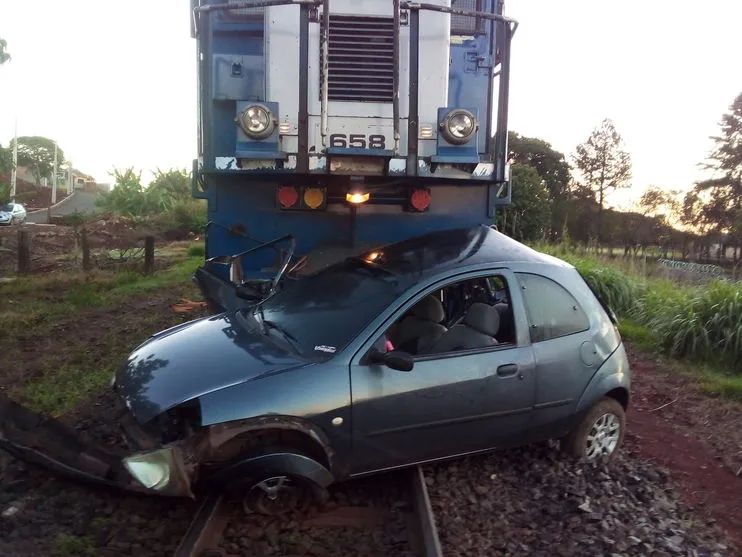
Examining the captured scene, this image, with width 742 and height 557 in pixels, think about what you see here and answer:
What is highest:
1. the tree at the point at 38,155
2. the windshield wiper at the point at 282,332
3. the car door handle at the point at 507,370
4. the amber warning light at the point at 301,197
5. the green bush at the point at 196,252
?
the tree at the point at 38,155

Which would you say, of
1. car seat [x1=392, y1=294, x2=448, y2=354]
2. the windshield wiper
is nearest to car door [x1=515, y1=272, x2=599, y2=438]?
car seat [x1=392, y1=294, x2=448, y2=354]

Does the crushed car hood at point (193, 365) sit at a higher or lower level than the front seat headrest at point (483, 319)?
lower

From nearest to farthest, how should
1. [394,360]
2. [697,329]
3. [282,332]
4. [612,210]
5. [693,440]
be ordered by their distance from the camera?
[394,360] < [282,332] < [693,440] < [697,329] < [612,210]

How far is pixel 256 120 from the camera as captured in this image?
5785 mm

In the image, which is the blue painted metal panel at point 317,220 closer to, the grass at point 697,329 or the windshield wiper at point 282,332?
→ the windshield wiper at point 282,332

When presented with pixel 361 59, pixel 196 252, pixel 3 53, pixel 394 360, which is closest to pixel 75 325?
pixel 3 53

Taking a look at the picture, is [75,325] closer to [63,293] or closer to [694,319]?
[63,293]

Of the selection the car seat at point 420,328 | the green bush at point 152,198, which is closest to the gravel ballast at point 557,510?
the car seat at point 420,328

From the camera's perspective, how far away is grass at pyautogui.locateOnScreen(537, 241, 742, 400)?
25.3ft

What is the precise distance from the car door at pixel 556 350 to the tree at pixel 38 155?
206 ft

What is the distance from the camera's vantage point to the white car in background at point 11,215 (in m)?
31.0

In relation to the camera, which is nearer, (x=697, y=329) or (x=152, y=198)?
(x=697, y=329)

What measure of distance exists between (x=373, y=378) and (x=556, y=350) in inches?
53.3

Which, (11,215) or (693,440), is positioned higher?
(11,215)
